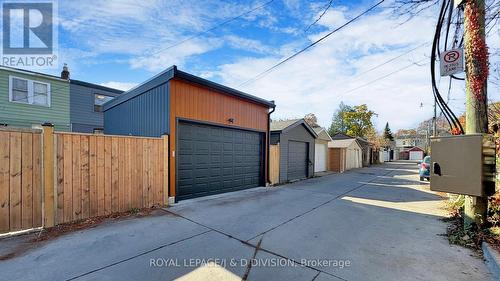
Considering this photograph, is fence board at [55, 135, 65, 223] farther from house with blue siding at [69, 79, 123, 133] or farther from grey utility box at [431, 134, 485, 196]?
house with blue siding at [69, 79, 123, 133]

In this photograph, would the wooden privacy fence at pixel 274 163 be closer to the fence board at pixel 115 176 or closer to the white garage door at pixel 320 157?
the fence board at pixel 115 176

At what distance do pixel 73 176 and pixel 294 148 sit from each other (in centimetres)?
966

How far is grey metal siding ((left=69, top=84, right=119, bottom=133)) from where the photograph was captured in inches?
510

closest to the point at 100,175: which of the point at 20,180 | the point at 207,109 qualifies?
the point at 20,180

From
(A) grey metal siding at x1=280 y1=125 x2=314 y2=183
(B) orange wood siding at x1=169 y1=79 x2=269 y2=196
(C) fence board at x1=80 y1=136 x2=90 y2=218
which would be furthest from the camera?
(A) grey metal siding at x1=280 y1=125 x2=314 y2=183

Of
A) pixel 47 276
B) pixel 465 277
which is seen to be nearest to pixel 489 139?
pixel 465 277

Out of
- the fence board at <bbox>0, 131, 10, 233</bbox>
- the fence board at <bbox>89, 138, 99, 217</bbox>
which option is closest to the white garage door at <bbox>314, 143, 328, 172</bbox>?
the fence board at <bbox>89, 138, 99, 217</bbox>

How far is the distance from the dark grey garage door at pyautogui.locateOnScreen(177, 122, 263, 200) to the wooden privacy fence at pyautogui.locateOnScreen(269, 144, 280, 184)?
2.10 feet

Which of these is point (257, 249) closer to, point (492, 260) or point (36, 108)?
point (492, 260)

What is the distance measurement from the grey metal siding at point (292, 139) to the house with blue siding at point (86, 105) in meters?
10.8

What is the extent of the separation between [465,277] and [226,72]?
978cm

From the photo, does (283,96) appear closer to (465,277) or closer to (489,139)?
(489,139)

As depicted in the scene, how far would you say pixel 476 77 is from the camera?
12.0ft

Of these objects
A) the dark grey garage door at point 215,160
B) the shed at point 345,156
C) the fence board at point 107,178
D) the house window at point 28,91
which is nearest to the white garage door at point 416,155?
the shed at point 345,156
